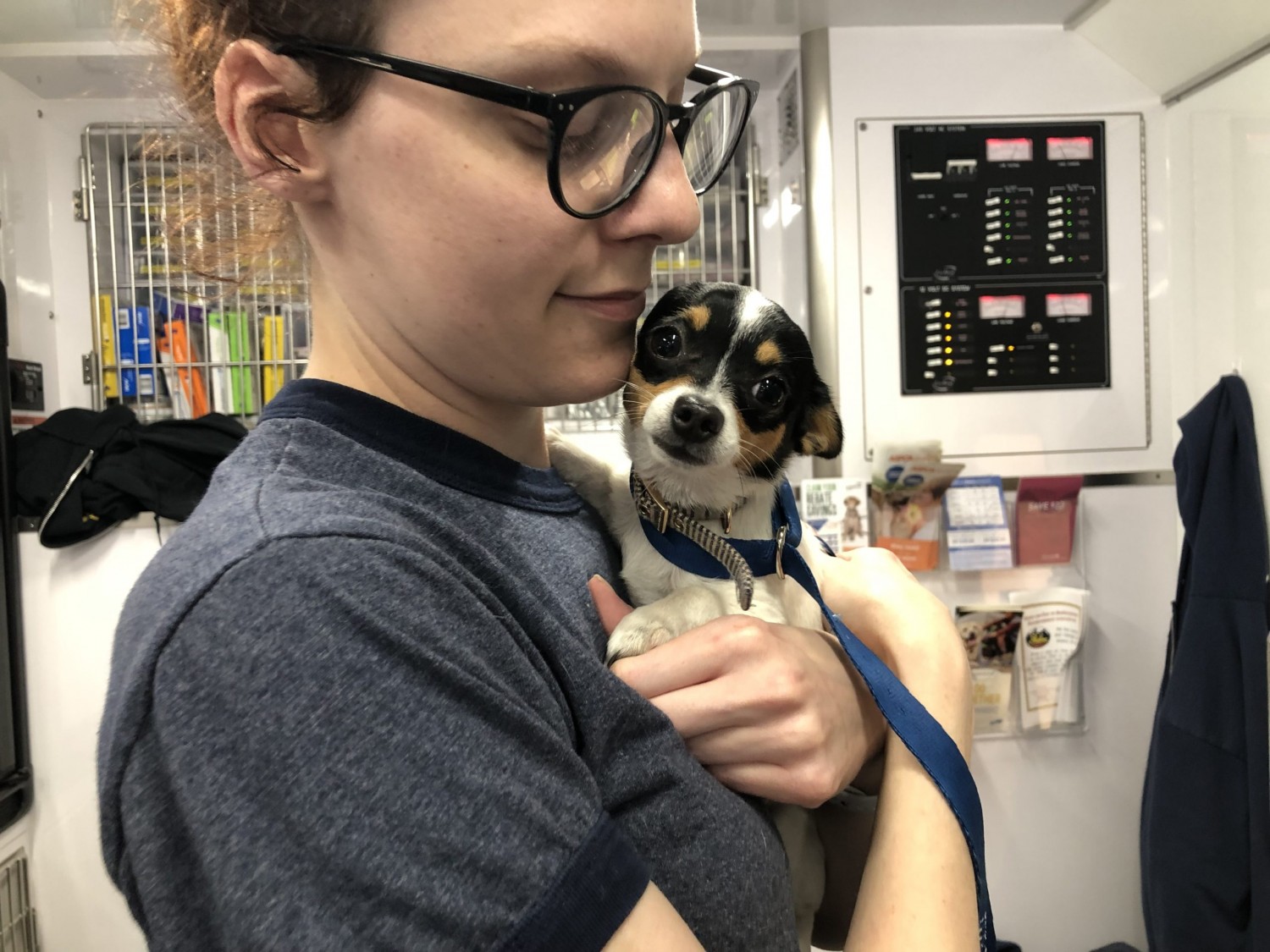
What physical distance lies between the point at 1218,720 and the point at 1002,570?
21.7 inches

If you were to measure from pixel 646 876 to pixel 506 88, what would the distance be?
0.50 meters

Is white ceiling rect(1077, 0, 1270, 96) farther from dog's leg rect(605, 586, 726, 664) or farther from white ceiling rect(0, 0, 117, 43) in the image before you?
white ceiling rect(0, 0, 117, 43)

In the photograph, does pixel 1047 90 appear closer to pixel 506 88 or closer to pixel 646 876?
pixel 506 88

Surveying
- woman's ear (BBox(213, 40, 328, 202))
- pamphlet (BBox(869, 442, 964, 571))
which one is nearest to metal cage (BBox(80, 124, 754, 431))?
pamphlet (BBox(869, 442, 964, 571))

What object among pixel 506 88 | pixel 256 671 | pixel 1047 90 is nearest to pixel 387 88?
pixel 506 88

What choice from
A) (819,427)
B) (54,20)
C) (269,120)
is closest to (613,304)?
(269,120)

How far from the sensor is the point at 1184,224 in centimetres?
206

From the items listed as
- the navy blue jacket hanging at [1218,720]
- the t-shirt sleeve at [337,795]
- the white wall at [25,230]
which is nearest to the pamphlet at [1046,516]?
the navy blue jacket hanging at [1218,720]

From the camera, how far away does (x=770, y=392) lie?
1092 millimetres

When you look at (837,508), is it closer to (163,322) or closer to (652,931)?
(652,931)

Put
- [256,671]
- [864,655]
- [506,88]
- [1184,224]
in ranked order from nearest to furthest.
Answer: [256,671] < [506,88] < [864,655] < [1184,224]

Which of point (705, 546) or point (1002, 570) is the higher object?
point (705, 546)

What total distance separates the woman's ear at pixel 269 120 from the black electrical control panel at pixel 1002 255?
1.75 m

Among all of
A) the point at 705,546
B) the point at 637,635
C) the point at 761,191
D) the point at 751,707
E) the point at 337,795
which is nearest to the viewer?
the point at 337,795
